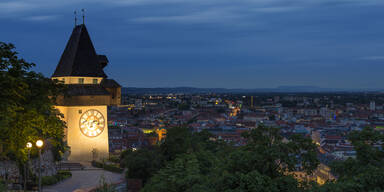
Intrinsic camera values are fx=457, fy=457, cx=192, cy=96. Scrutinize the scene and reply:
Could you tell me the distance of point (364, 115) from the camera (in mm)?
129125

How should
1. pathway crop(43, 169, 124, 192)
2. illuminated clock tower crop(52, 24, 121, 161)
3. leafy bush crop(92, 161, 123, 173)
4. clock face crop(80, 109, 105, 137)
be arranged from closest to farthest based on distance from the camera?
pathway crop(43, 169, 124, 192)
leafy bush crop(92, 161, 123, 173)
illuminated clock tower crop(52, 24, 121, 161)
clock face crop(80, 109, 105, 137)

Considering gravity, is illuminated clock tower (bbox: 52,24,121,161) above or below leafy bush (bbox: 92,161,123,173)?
above

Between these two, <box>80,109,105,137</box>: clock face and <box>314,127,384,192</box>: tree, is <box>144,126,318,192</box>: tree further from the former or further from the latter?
<box>80,109,105,137</box>: clock face

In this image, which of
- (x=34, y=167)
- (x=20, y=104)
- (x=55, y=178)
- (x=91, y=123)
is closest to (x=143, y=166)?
(x=55, y=178)

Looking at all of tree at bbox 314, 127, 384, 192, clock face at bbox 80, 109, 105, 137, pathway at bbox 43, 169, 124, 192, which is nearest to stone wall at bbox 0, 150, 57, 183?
pathway at bbox 43, 169, 124, 192

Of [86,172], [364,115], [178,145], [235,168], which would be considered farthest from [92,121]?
[364,115]

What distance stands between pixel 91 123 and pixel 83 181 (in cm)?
490

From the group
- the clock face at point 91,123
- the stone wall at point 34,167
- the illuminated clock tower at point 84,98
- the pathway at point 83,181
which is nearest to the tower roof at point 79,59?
the illuminated clock tower at point 84,98

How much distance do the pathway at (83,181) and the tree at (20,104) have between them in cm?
451

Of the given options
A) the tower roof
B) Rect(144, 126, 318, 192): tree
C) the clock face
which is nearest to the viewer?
Rect(144, 126, 318, 192): tree

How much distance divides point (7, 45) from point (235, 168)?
5736mm

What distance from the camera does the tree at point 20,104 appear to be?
377 inches

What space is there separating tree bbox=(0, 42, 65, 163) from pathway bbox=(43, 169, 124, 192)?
4.51 meters

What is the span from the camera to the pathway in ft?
51.1
